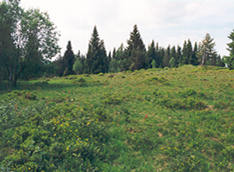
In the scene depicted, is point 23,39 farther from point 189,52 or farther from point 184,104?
point 189,52

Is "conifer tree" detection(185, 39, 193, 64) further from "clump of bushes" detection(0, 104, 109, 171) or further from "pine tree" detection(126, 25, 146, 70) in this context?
"clump of bushes" detection(0, 104, 109, 171)

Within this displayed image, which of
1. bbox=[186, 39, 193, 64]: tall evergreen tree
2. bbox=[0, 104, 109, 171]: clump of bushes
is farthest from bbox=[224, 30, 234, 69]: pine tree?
bbox=[0, 104, 109, 171]: clump of bushes

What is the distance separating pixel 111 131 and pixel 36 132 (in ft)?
10.9

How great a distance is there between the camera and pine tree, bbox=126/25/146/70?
5912 centimetres

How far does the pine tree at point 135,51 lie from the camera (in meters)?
59.1

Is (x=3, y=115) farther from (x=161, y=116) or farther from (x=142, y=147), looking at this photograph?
(x=161, y=116)

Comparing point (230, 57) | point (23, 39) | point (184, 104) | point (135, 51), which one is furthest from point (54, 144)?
point (135, 51)

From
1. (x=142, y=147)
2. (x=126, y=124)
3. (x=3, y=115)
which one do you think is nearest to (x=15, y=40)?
(x=3, y=115)

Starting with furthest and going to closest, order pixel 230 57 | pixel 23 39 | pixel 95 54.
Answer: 1. pixel 95 54
2. pixel 230 57
3. pixel 23 39

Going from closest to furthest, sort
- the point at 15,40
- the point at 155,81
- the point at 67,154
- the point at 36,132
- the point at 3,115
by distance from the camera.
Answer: the point at 67,154 → the point at 36,132 → the point at 3,115 → the point at 155,81 → the point at 15,40

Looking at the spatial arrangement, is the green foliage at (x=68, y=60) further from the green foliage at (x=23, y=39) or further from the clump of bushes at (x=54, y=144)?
the clump of bushes at (x=54, y=144)

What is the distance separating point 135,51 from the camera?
5962cm

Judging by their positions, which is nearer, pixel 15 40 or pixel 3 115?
pixel 3 115

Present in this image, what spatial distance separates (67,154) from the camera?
6094 mm
